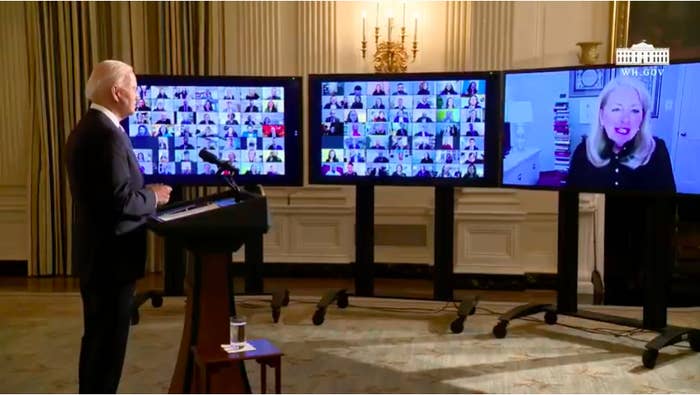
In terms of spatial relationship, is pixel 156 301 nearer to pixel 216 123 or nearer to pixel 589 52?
pixel 216 123

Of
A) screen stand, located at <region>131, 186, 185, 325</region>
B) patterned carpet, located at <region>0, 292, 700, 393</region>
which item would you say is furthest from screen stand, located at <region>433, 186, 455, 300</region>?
screen stand, located at <region>131, 186, 185, 325</region>

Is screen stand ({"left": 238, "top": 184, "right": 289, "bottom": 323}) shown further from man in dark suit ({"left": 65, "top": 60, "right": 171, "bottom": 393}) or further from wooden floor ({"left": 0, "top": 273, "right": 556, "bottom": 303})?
man in dark suit ({"left": 65, "top": 60, "right": 171, "bottom": 393})

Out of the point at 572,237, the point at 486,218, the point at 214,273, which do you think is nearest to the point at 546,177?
the point at 572,237

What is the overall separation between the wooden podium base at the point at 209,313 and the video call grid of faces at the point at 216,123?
201cm

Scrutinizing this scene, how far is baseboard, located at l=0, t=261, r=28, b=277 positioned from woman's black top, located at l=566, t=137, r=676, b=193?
14.6 ft

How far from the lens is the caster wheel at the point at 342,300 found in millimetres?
5090

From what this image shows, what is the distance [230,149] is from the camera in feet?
15.8

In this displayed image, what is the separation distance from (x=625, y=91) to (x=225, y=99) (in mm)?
2297

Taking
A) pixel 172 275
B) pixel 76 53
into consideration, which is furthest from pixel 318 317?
pixel 76 53

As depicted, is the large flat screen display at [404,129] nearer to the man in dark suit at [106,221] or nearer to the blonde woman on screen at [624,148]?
the blonde woman on screen at [624,148]

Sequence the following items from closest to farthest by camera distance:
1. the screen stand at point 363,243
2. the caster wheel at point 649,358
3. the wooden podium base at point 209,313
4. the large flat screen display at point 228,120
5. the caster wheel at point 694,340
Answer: the wooden podium base at point 209,313
the caster wheel at point 649,358
the caster wheel at point 694,340
the large flat screen display at point 228,120
the screen stand at point 363,243

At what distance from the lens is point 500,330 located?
14.5 feet

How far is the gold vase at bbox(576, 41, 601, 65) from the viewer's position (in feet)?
18.3

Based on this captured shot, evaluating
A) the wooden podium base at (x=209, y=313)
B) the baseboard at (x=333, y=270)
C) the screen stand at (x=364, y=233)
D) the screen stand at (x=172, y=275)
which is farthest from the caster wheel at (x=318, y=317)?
the wooden podium base at (x=209, y=313)
